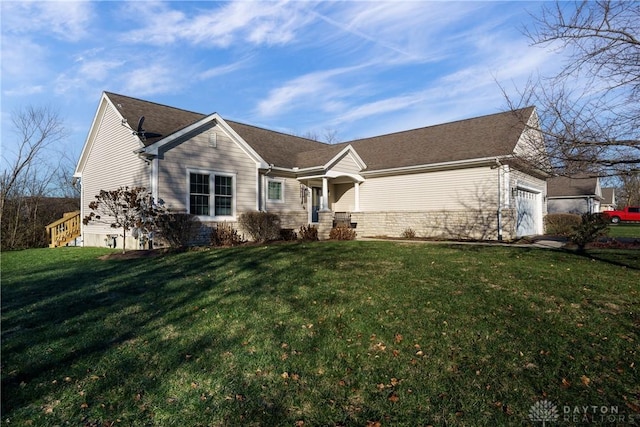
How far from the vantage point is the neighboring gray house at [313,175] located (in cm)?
1305

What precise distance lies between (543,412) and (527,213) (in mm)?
16234

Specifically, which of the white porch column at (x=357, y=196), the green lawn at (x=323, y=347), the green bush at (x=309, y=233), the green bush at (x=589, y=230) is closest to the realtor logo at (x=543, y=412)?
the green lawn at (x=323, y=347)

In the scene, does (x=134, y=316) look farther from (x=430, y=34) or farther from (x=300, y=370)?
(x=430, y=34)

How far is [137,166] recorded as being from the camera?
508 inches

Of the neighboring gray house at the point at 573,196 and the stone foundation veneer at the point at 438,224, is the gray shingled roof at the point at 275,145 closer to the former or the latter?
the stone foundation veneer at the point at 438,224

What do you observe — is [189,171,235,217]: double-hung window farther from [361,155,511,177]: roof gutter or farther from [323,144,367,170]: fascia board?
[361,155,511,177]: roof gutter

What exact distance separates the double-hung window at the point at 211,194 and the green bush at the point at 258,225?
755 millimetres

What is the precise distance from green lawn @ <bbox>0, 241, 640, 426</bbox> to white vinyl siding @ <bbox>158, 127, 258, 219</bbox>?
5.58 meters

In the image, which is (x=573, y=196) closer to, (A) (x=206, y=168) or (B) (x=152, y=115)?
(A) (x=206, y=168)

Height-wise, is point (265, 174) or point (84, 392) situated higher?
point (265, 174)

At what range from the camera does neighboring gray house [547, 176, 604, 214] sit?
3316 centimetres

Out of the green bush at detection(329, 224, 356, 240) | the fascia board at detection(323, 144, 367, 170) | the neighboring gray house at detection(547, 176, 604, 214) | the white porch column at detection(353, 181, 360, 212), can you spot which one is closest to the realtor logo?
the green bush at detection(329, 224, 356, 240)

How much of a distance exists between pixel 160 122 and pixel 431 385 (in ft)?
45.8

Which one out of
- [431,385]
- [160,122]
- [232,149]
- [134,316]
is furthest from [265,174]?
[431,385]
